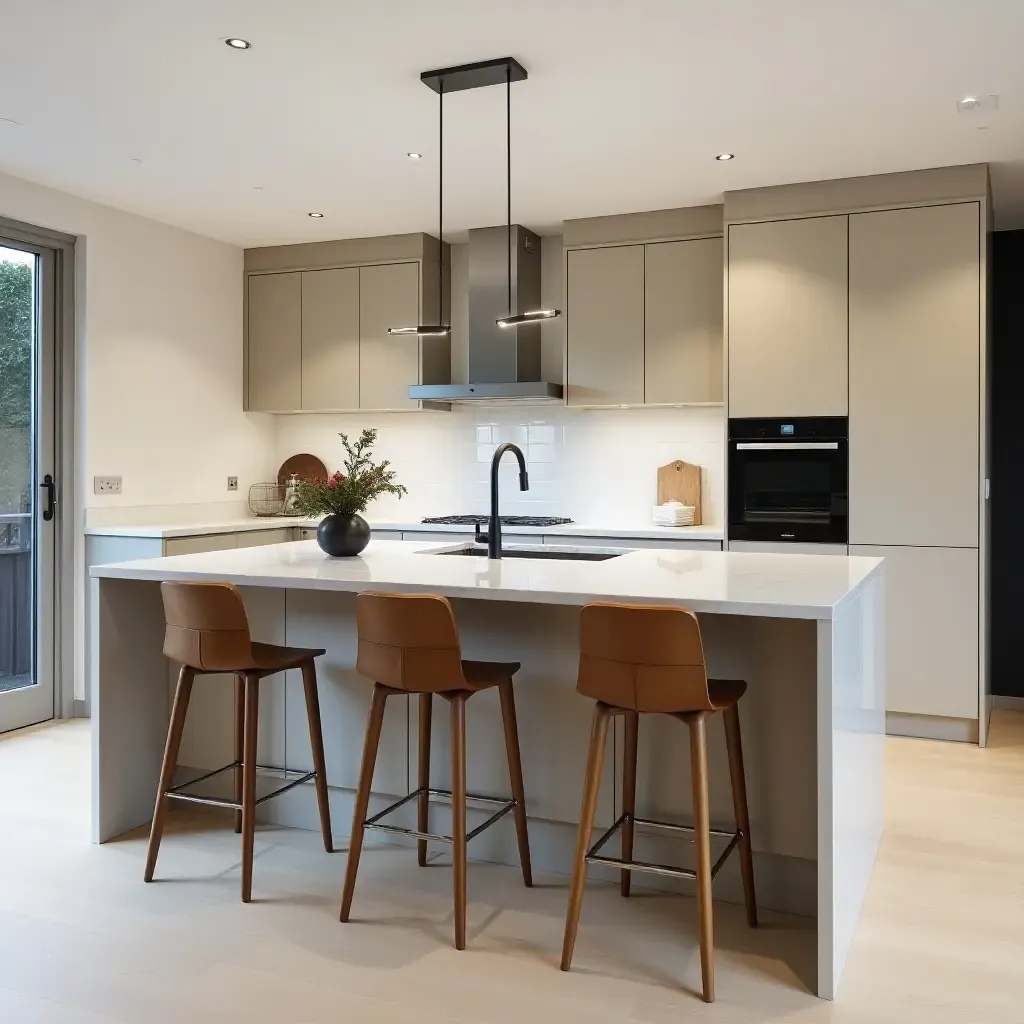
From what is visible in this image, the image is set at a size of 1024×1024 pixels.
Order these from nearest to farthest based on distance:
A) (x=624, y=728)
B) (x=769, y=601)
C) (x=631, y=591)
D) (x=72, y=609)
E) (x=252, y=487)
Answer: (x=769, y=601) → (x=631, y=591) → (x=624, y=728) → (x=72, y=609) → (x=252, y=487)

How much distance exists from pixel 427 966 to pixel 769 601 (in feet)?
3.97

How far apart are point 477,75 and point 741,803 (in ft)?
8.14

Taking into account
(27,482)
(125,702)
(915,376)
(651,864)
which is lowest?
(651,864)

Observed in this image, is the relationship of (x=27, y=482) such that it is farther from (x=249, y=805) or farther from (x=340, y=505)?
(x=249, y=805)

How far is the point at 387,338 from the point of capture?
571 centimetres

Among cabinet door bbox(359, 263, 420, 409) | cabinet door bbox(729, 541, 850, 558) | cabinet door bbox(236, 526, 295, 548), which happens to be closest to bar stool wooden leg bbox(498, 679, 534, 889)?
cabinet door bbox(729, 541, 850, 558)

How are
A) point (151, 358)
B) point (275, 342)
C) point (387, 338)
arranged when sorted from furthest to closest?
point (275, 342)
point (387, 338)
point (151, 358)

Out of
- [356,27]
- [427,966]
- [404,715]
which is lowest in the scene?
[427,966]

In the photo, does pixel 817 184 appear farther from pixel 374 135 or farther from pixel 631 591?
pixel 631 591

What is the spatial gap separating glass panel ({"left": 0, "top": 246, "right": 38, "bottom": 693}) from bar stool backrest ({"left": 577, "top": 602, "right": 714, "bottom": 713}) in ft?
11.2

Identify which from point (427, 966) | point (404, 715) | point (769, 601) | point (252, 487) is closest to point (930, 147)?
point (769, 601)

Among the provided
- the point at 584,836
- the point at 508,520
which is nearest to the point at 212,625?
the point at 584,836

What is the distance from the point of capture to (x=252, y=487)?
20.2 ft

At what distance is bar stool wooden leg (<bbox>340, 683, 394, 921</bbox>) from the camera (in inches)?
104
